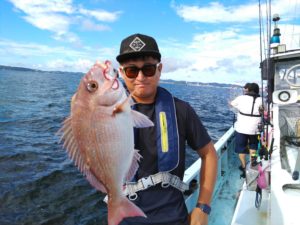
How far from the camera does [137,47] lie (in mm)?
2023

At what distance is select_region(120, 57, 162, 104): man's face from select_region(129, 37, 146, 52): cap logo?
86mm

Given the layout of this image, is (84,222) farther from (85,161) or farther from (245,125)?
(85,161)

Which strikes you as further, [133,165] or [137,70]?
[137,70]

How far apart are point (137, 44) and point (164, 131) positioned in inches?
26.0

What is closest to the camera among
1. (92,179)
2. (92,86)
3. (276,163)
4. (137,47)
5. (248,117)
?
(92,86)

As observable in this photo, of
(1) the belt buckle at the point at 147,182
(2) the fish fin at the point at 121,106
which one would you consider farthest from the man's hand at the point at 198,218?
(2) the fish fin at the point at 121,106

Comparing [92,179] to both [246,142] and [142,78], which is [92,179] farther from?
[246,142]

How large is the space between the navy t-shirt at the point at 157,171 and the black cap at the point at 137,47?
0.41m

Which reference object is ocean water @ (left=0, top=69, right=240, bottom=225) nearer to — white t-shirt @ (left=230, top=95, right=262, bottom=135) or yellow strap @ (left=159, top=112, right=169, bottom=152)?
white t-shirt @ (left=230, top=95, right=262, bottom=135)

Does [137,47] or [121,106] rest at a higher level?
[137,47]

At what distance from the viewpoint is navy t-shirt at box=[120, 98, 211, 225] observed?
2055 millimetres

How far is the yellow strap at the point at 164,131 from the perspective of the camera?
6.92 feet

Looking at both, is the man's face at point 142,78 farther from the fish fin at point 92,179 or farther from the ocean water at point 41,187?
the ocean water at point 41,187

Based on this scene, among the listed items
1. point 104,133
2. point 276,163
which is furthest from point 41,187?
point 104,133
